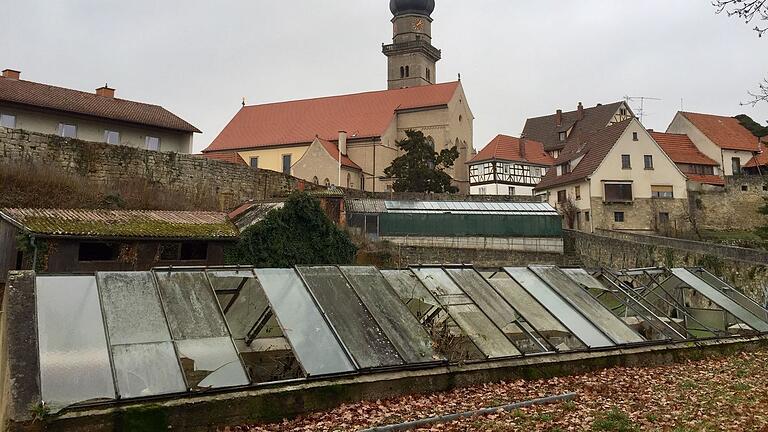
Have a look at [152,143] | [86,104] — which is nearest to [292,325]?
[152,143]

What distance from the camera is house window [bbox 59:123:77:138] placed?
28.8 m

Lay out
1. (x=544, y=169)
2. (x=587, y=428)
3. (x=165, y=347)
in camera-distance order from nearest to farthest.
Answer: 1. (x=587, y=428)
2. (x=165, y=347)
3. (x=544, y=169)

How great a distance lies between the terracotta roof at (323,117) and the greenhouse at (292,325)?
4149cm

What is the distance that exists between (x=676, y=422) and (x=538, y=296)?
168 inches

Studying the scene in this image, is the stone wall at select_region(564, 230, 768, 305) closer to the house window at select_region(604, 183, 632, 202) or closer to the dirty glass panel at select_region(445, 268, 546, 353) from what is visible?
the house window at select_region(604, 183, 632, 202)

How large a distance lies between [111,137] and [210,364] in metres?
27.3

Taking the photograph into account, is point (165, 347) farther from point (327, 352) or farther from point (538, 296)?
point (538, 296)

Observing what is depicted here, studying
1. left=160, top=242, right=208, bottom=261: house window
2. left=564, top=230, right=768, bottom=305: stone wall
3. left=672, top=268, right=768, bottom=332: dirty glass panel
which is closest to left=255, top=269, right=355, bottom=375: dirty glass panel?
left=672, top=268, right=768, bottom=332: dirty glass panel

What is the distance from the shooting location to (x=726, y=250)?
826 inches

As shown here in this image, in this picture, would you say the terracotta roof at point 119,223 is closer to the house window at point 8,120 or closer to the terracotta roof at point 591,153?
the house window at point 8,120

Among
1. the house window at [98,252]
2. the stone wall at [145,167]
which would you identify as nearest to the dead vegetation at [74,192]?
the stone wall at [145,167]

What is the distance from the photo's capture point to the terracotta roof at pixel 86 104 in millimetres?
27734

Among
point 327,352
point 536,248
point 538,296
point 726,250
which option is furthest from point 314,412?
point 536,248

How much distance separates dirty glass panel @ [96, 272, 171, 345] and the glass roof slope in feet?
15.3
